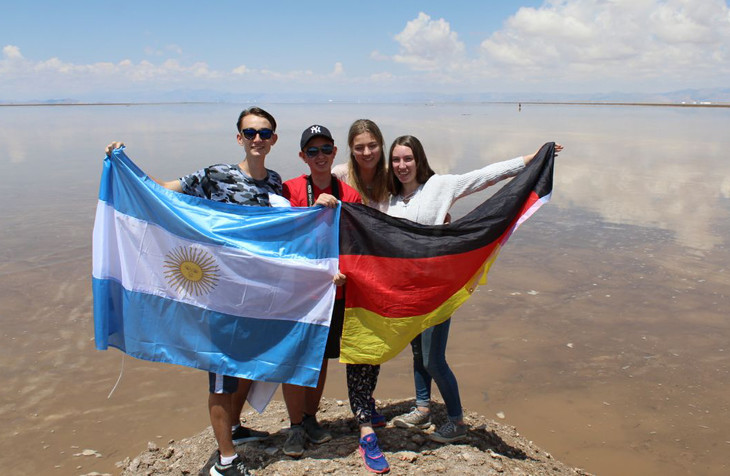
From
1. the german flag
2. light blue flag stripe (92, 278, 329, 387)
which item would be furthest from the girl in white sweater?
light blue flag stripe (92, 278, 329, 387)

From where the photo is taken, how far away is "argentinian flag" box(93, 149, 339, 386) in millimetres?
3887

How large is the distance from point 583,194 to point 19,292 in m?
14.0

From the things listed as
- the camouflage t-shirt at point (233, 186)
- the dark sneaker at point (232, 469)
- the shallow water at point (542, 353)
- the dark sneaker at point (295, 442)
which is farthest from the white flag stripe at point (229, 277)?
the shallow water at point (542, 353)

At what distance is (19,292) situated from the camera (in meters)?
8.64

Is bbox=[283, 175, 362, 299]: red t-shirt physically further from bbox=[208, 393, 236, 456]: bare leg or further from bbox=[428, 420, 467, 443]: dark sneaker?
bbox=[428, 420, 467, 443]: dark sneaker

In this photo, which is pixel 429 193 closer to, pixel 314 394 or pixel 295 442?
pixel 314 394

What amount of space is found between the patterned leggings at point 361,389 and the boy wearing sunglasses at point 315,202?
20cm

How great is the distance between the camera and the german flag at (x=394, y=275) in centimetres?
393

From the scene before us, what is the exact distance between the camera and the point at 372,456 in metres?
3.92

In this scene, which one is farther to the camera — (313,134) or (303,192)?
(303,192)

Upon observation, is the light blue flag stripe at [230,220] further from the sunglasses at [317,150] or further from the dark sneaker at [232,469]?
the dark sneaker at [232,469]

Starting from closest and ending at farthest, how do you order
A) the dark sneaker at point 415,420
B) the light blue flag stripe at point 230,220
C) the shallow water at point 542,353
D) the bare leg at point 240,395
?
the light blue flag stripe at point 230,220 < the bare leg at point 240,395 < the dark sneaker at point 415,420 < the shallow water at point 542,353

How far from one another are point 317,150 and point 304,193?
38cm

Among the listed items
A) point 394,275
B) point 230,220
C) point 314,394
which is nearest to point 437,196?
point 394,275
